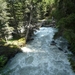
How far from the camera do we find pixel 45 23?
34.2 metres

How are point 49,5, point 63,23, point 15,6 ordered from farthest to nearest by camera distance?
point 49,5 → point 15,6 → point 63,23

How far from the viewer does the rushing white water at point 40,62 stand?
12383mm

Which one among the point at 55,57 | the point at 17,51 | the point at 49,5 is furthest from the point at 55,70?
the point at 49,5

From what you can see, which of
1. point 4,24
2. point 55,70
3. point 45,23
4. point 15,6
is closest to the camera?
point 55,70

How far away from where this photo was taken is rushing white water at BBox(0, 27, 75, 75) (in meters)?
12.4

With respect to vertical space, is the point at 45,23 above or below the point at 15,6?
below

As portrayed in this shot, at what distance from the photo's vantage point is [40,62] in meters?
14.1

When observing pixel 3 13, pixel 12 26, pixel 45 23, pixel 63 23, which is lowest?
pixel 45 23

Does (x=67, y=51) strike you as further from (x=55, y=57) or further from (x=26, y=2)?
(x=26, y=2)

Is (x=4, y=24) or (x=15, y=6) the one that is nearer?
Result: (x=4, y=24)

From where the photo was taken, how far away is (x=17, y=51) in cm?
1764

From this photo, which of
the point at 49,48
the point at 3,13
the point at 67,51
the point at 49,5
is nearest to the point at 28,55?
the point at 49,48

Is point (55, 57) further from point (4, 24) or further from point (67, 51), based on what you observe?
point (4, 24)

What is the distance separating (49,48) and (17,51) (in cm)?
435
